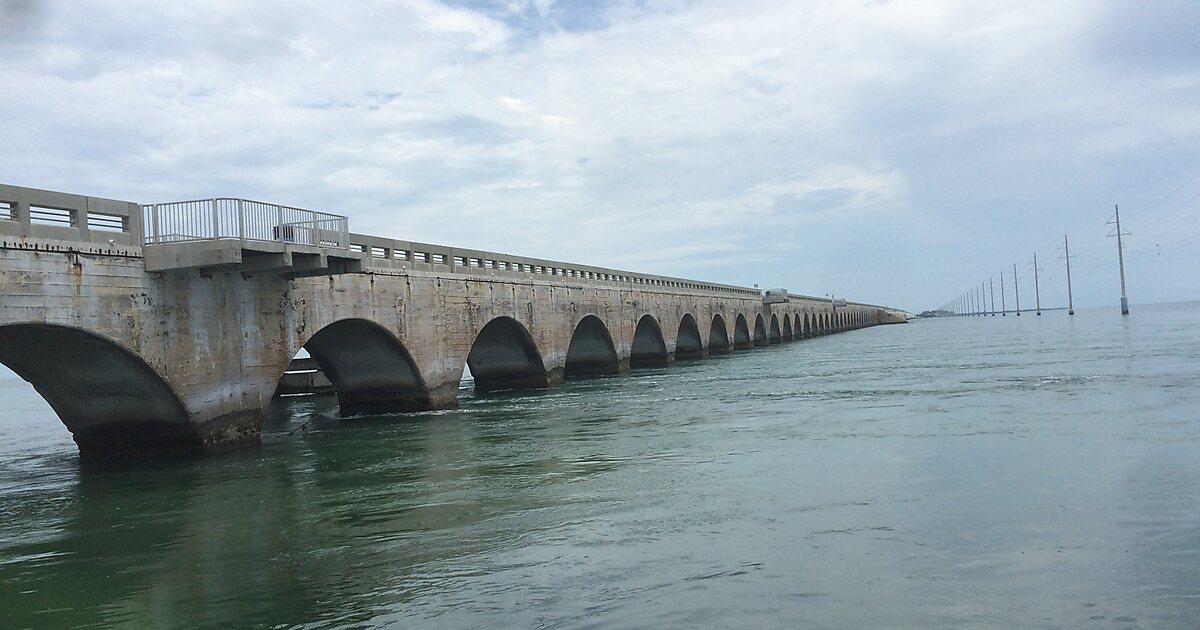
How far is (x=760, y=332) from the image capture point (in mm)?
101062

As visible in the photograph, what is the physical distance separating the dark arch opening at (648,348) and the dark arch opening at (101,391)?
132ft

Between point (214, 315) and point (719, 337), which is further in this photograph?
point (719, 337)

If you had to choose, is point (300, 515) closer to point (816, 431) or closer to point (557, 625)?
point (557, 625)

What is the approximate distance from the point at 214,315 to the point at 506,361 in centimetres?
2156

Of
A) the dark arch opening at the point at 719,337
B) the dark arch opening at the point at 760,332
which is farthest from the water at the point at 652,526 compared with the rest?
the dark arch opening at the point at 760,332

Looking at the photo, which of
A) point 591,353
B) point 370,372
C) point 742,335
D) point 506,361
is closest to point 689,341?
point 742,335

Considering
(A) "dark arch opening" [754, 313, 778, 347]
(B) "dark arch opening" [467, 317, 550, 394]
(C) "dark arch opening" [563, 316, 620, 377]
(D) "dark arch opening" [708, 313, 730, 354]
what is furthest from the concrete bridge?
(A) "dark arch opening" [754, 313, 778, 347]

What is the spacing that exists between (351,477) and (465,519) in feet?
18.8

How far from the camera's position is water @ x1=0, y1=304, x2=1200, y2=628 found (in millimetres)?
9469

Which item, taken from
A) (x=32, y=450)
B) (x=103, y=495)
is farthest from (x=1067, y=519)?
(x=32, y=450)

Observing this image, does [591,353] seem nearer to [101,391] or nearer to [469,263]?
[469,263]

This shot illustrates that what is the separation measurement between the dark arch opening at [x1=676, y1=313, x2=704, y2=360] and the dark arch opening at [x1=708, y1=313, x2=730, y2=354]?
6771 mm

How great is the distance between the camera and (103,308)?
18.0m

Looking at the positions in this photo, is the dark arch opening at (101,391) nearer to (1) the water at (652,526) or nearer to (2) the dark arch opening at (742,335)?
(1) the water at (652,526)
